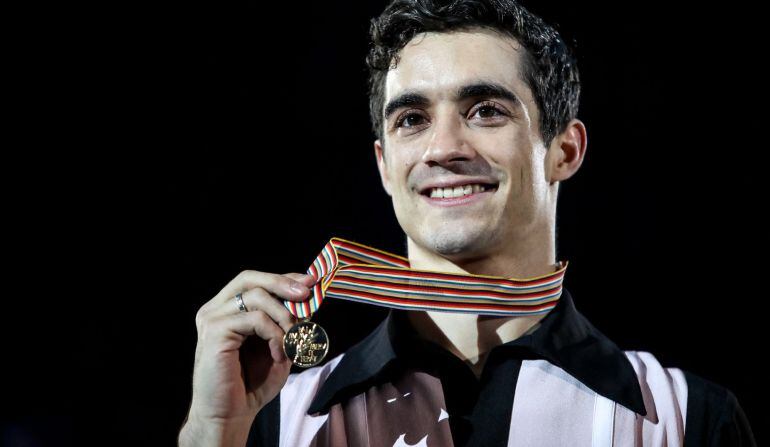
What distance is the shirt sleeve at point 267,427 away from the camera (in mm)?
2637

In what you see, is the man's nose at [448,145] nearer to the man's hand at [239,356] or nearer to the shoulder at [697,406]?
the man's hand at [239,356]

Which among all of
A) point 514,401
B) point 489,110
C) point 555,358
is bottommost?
point 514,401

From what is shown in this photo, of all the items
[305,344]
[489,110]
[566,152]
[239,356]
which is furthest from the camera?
[566,152]

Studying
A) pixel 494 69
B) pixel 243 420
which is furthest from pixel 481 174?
pixel 243 420

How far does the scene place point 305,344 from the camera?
2.17 metres

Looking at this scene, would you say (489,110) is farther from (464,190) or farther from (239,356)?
(239,356)

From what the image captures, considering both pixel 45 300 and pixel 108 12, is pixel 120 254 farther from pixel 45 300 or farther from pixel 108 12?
pixel 108 12

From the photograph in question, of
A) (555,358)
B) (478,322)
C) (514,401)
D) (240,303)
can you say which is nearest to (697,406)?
(555,358)

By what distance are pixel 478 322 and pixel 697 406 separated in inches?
28.4

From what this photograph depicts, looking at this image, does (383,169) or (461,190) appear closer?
(461,190)

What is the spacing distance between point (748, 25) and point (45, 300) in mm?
3406

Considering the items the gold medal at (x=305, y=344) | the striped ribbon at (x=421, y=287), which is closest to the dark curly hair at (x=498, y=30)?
the striped ribbon at (x=421, y=287)

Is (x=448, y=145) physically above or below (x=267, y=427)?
above

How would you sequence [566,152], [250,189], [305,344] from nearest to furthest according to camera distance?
[305,344] → [566,152] → [250,189]
